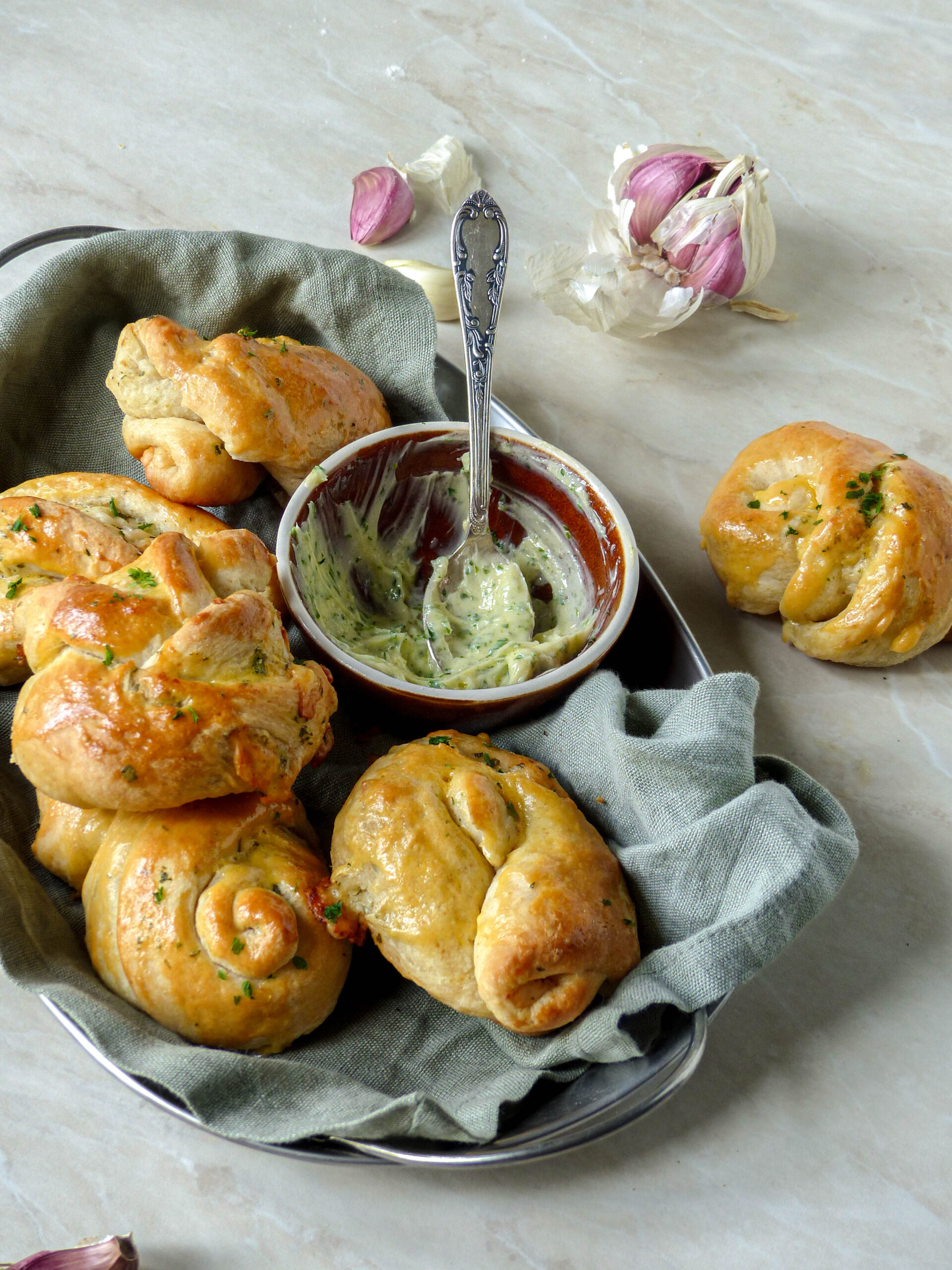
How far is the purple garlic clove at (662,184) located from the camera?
2914 millimetres

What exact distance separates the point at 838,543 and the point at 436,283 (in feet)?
4.53

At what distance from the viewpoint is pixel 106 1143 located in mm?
1983

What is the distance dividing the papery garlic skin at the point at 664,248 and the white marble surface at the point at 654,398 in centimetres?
15

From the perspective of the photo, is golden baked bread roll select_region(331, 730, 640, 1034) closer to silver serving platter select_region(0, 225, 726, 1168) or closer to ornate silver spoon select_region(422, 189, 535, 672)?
silver serving platter select_region(0, 225, 726, 1168)

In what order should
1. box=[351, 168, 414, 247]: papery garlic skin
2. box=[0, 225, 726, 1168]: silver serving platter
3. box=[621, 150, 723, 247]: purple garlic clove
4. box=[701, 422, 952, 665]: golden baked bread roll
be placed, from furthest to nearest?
box=[351, 168, 414, 247]: papery garlic skin → box=[621, 150, 723, 247]: purple garlic clove → box=[701, 422, 952, 665]: golden baked bread roll → box=[0, 225, 726, 1168]: silver serving platter

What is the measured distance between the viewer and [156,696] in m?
1.70

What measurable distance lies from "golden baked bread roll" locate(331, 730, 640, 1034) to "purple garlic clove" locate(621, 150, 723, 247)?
1.83 m

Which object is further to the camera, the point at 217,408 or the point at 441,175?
the point at 441,175

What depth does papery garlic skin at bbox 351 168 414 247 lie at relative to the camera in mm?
3162

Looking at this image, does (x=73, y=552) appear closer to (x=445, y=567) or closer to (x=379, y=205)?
(x=445, y=567)

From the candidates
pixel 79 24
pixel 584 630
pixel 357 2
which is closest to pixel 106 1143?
pixel 584 630

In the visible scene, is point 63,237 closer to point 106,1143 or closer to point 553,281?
point 553,281

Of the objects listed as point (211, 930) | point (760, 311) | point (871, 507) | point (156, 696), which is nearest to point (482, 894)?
point (211, 930)

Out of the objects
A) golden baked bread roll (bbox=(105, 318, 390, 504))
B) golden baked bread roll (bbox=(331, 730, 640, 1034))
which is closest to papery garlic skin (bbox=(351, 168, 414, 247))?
golden baked bread roll (bbox=(105, 318, 390, 504))
